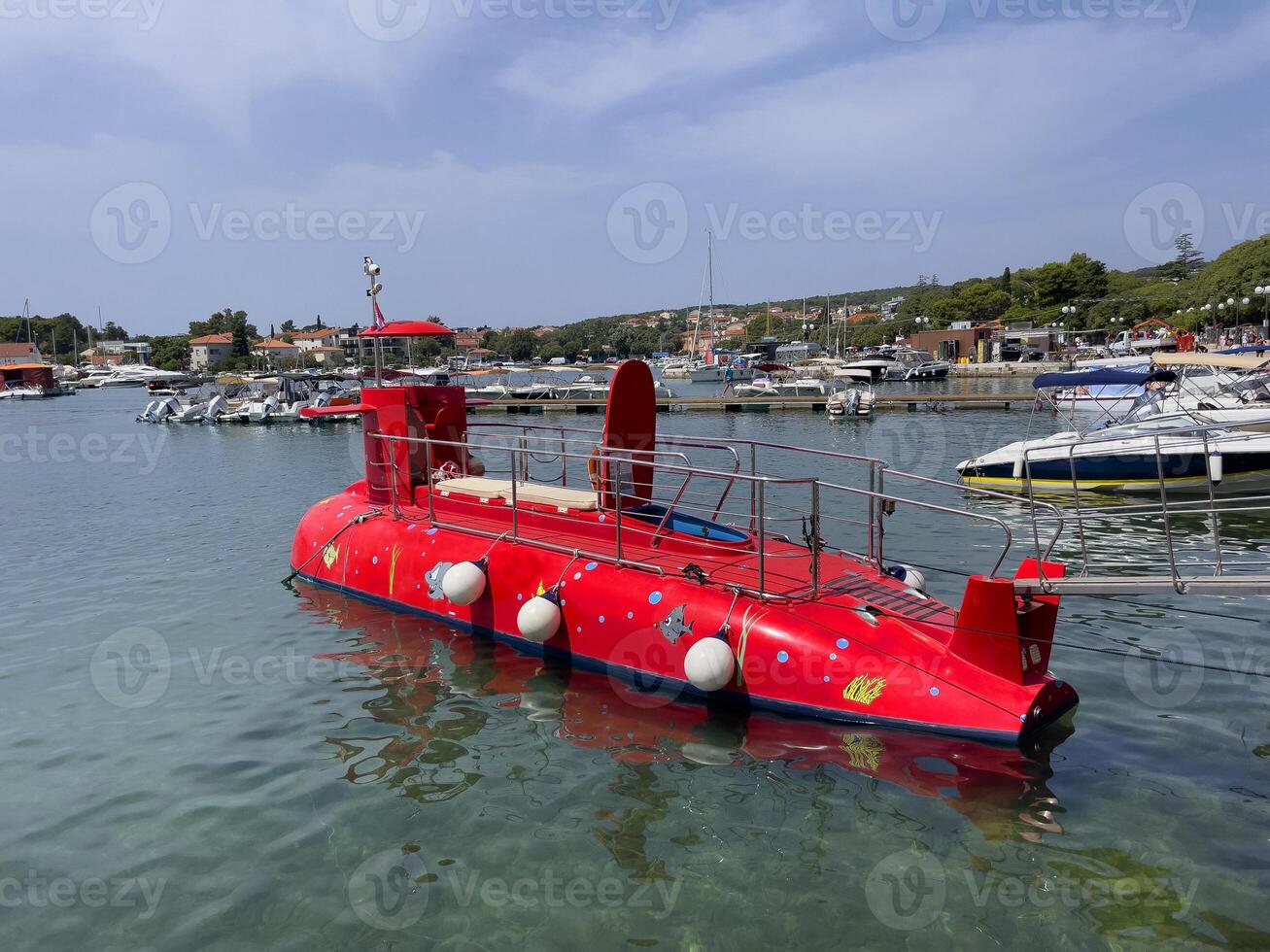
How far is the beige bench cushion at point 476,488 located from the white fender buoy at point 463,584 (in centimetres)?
154

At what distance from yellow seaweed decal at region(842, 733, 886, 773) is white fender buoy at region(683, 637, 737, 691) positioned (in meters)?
1.21

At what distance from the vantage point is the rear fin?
7.25 m

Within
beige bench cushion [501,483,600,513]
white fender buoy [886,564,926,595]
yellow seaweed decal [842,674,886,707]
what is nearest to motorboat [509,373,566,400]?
beige bench cushion [501,483,600,513]

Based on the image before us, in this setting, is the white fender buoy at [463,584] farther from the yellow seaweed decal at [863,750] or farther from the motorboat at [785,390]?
the motorboat at [785,390]

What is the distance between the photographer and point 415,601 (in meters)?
11.4

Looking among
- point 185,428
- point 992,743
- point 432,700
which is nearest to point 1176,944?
point 992,743

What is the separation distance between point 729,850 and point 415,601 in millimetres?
6470

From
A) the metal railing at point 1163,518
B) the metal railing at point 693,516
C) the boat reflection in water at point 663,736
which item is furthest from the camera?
the metal railing at point 693,516

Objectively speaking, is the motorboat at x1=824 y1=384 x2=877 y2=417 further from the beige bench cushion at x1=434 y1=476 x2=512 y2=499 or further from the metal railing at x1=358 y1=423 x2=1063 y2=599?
the beige bench cushion at x1=434 y1=476 x2=512 y2=499

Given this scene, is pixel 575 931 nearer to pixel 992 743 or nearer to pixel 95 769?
pixel 992 743

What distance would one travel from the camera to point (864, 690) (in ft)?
25.0

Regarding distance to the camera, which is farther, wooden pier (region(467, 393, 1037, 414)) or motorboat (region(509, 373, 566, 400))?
motorboat (region(509, 373, 566, 400))

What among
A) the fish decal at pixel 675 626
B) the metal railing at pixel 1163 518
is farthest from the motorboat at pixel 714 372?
the fish decal at pixel 675 626

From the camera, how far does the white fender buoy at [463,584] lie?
9930mm
